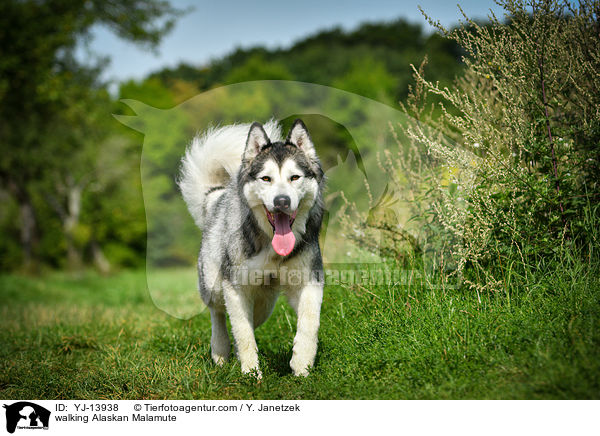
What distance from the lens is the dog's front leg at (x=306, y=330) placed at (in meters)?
3.72

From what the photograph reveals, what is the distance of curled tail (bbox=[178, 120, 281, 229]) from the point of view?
15.4 ft

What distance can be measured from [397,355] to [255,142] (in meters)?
2.03

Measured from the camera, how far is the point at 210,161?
16.3ft

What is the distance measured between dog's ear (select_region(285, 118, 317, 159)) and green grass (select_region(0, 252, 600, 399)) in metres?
1.51

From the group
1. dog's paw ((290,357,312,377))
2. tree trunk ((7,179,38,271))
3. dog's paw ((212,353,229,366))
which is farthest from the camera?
tree trunk ((7,179,38,271))


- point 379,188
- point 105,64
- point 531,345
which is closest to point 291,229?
point 531,345

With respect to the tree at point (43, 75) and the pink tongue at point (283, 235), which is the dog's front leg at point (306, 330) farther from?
the tree at point (43, 75)

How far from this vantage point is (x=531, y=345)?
3.22 m

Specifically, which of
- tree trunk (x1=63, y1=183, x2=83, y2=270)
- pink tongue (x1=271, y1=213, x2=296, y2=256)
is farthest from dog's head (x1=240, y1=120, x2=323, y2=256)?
tree trunk (x1=63, y1=183, x2=83, y2=270)

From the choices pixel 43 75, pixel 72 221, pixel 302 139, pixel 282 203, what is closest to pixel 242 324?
pixel 282 203

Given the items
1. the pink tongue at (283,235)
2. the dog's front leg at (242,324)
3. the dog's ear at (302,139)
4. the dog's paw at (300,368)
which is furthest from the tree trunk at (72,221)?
the dog's paw at (300,368)

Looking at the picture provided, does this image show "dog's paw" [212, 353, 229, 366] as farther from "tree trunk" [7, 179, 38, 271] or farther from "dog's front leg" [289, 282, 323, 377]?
"tree trunk" [7, 179, 38, 271]
